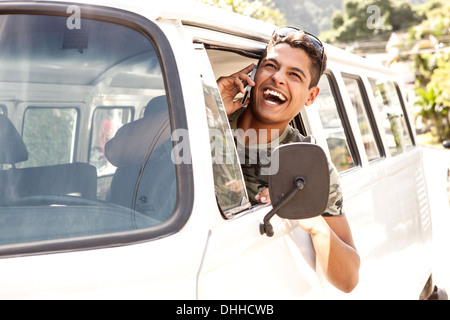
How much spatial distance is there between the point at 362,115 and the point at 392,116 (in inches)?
37.0

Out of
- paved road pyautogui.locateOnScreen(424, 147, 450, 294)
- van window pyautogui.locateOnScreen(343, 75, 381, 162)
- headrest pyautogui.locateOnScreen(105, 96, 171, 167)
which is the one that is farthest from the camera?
paved road pyautogui.locateOnScreen(424, 147, 450, 294)

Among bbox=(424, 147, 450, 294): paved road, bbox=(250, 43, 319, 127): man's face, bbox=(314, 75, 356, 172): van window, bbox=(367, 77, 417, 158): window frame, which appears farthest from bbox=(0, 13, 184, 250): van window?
bbox=(424, 147, 450, 294): paved road

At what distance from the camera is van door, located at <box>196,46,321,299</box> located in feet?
5.66

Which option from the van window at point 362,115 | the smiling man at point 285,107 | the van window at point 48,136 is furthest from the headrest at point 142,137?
the van window at point 362,115

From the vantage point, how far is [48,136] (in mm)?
1808

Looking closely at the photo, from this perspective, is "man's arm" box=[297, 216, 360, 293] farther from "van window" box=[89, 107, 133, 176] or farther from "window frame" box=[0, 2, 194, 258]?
"van window" box=[89, 107, 133, 176]

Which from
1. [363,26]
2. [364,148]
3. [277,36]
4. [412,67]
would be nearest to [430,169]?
[364,148]

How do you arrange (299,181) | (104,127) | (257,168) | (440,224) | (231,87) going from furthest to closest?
(440,224), (231,87), (257,168), (104,127), (299,181)

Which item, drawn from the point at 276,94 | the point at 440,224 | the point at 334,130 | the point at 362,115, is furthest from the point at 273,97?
the point at 440,224

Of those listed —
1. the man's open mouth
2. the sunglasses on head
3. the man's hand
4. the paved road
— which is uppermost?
the sunglasses on head

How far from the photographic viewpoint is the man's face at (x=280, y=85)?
94.0 inches

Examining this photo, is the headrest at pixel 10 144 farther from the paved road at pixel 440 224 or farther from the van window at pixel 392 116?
the paved road at pixel 440 224

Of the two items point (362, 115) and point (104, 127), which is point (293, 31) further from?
point (362, 115)

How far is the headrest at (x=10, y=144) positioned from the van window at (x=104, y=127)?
191mm
